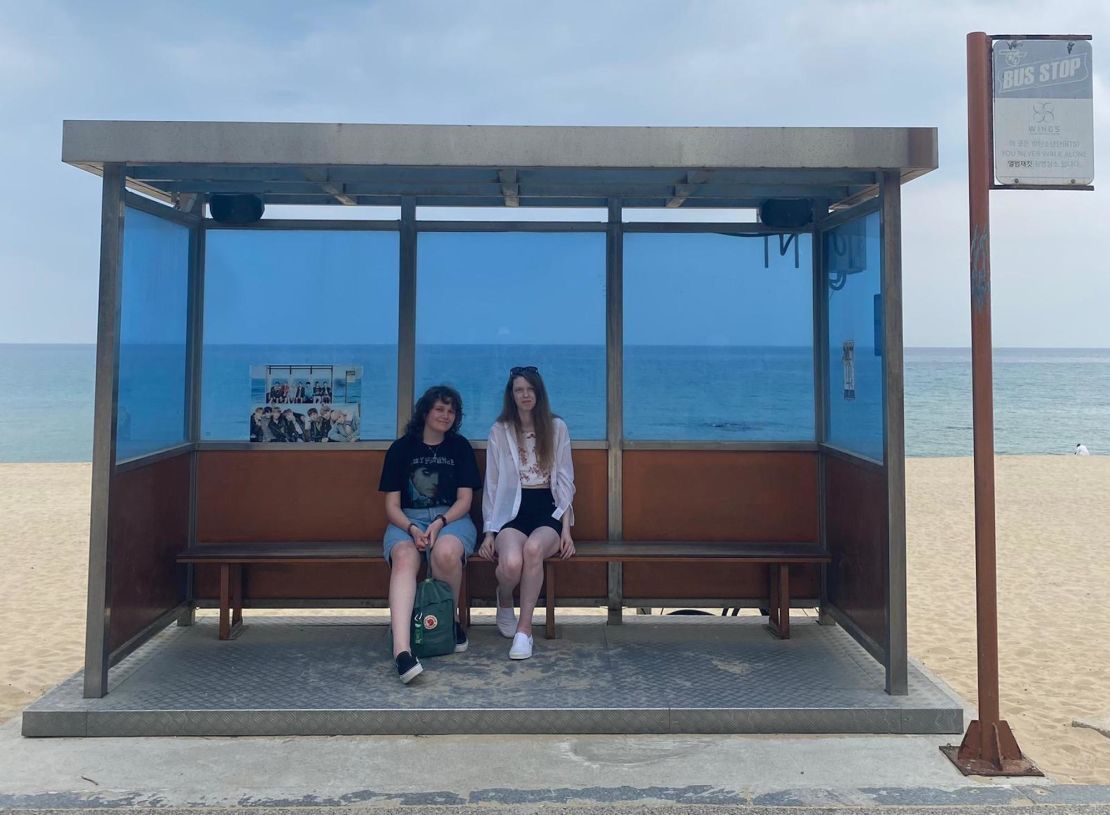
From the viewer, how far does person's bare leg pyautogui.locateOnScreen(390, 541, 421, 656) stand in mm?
4402

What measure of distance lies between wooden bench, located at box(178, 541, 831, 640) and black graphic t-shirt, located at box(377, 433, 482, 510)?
0.40 m

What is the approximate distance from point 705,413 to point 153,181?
3.45 m

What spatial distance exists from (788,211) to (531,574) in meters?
2.66

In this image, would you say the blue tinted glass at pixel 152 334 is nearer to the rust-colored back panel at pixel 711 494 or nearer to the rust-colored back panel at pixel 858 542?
the rust-colored back panel at pixel 711 494

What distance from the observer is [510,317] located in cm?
571

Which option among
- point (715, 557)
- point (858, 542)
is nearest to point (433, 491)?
point (715, 557)

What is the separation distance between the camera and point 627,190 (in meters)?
5.10

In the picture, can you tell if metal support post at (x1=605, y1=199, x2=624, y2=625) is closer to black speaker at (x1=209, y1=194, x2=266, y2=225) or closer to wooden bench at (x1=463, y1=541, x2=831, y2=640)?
wooden bench at (x1=463, y1=541, x2=831, y2=640)

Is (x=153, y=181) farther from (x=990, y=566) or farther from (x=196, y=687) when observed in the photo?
(x=990, y=566)

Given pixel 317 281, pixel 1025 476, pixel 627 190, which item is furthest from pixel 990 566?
pixel 1025 476

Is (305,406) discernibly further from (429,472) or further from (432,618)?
(432,618)

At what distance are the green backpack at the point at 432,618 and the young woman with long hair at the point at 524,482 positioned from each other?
0.38m

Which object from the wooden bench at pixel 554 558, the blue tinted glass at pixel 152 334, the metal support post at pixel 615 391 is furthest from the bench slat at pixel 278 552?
the metal support post at pixel 615 391

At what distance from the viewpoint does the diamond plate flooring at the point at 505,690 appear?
3939 mm
